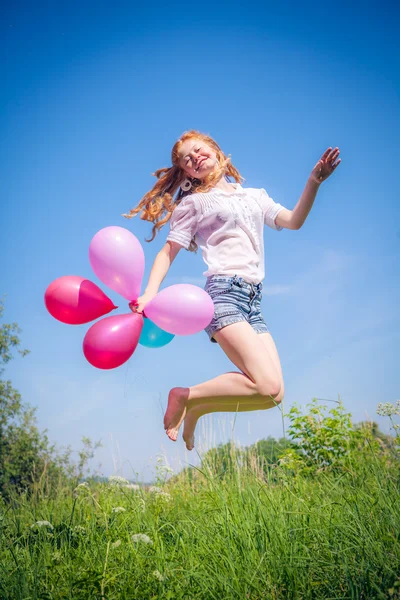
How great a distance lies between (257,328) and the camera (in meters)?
2.94

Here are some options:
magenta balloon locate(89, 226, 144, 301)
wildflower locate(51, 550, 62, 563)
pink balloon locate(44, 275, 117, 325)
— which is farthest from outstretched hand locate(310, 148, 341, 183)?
wildflower locate(51, 550, 62, 563)

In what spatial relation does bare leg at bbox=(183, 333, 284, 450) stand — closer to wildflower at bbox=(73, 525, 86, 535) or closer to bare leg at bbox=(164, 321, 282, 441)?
bare leg at bbox=(164, 321, 282, 441)

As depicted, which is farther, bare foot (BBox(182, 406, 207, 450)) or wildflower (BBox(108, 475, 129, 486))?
bare foot (BBox(182, 406, 207, 450))

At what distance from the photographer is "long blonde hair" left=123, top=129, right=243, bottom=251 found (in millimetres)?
3441

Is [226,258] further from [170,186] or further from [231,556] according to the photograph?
[231,556]

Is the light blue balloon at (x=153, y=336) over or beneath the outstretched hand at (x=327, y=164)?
beneath

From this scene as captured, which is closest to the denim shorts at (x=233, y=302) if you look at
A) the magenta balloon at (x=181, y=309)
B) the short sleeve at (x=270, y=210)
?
the magenta balloon at (x=181, y=309)

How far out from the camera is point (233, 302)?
111 inches

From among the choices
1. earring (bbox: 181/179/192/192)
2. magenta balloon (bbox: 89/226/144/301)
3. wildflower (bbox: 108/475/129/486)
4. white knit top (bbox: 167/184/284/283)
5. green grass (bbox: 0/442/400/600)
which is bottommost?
green grass (bbox: 0/442/400/600)

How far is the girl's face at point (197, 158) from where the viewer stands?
328cm

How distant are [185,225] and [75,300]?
2.85 feet

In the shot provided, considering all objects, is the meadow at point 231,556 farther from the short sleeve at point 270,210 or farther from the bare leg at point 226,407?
the short sleeve at point 270,210

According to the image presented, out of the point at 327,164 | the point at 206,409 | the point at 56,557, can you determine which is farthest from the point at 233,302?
the point at 56,557

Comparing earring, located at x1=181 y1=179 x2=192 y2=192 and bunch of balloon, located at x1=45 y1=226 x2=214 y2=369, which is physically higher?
earring, located at x1=181 y1=179 x2=192 y2=192
